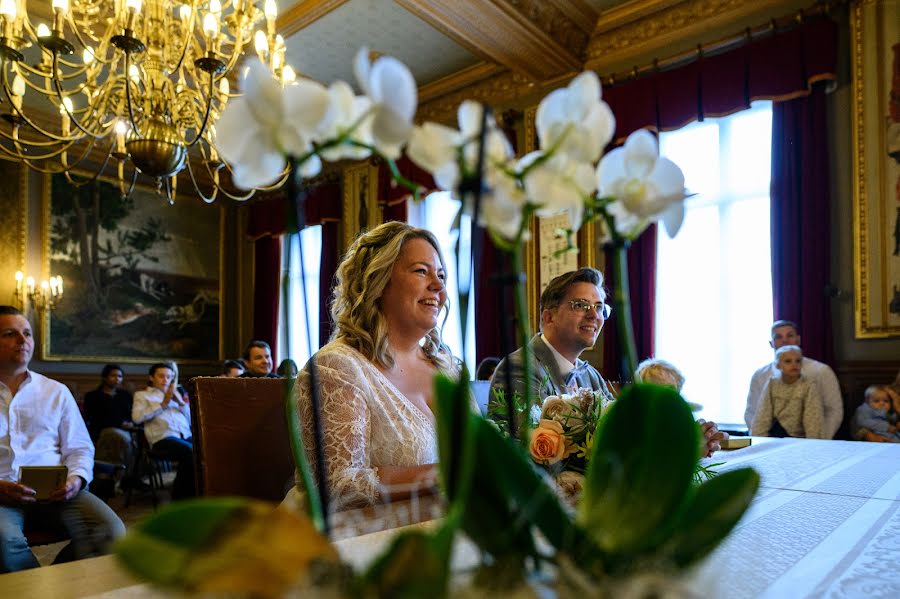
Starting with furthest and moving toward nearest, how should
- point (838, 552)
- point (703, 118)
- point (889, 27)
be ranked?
1. point (703, 118)
2. point (889, 27)
3. point (838, 552)

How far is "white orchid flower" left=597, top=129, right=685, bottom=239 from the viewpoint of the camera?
0.54m

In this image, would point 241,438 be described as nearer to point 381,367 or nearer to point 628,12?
point 381,367

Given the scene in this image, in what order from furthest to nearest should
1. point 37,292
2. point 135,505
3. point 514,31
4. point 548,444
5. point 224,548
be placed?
point 37,292 < point 135,505 < point 514,31 < point 548,444 < point 224,548

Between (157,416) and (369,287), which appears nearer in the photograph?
(369,287)

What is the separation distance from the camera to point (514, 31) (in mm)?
5746

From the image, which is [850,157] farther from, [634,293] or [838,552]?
[838,552]

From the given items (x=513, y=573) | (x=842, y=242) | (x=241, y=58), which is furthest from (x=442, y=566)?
(x=241, y=58)

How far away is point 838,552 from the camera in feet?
3.43

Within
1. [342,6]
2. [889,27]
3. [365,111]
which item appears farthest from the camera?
[342,6]

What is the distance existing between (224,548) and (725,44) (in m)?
6.13

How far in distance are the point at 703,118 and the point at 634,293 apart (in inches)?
63.2

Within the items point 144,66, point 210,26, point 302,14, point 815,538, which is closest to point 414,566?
point 815,538

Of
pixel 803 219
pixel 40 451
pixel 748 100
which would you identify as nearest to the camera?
pixel 40 451

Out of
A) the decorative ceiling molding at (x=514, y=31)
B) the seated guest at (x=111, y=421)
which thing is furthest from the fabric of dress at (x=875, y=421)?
the seated guest at (x=111, y=421)
